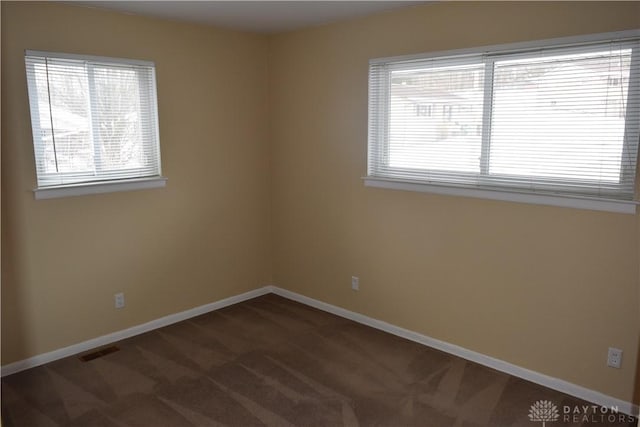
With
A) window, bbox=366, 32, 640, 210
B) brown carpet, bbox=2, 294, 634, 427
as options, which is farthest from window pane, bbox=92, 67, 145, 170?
window, bbox=366, 32, 640, 210

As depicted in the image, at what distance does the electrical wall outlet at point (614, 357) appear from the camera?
9.10 feet

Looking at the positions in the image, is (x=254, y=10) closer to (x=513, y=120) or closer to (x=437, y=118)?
(x=437, y=118)

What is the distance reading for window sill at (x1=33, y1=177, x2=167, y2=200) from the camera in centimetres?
326

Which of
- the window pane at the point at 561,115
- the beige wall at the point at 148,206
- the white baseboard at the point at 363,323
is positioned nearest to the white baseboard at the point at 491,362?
the white baseboard at the point at 363,323

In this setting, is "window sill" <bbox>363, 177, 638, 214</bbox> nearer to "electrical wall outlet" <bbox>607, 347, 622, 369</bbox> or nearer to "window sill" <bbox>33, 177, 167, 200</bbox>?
"electrical wall outlet" <bbox>607, 347, 622, 369</bbox>

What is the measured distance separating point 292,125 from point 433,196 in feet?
5.05

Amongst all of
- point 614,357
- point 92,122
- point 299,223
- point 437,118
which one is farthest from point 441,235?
point 92,122

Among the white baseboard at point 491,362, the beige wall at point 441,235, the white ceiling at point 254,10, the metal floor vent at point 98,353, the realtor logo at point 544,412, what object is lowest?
the realtor logo at point 544,412

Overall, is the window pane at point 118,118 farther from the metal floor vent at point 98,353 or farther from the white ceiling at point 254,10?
the metal floor vent at point 98,353

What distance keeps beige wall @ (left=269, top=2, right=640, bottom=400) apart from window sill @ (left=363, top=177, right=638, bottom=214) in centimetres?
4

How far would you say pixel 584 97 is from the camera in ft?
8.95

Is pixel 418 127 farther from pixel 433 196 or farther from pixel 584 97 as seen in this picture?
pixel 584 97

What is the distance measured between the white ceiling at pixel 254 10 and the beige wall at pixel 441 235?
20 cm

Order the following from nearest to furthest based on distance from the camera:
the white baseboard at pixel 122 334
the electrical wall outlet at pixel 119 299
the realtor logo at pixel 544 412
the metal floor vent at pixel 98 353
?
the realtor logo at pixel 544 412
the white baseboard at pixel 122 334
the metal floor vent at pixel 98 353
the electrical wall outlet at pixel 119 299
